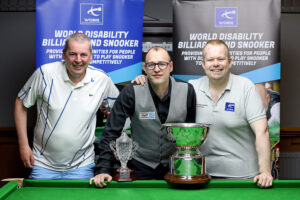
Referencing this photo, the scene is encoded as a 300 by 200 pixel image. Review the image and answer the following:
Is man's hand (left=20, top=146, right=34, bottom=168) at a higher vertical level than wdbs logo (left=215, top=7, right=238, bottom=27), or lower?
lower

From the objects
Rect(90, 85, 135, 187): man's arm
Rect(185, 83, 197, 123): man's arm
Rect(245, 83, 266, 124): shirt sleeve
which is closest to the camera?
Rect(90, 85, 135, 187): man's arm

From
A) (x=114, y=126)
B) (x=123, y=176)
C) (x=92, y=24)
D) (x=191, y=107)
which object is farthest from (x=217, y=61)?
(x=92, y=24)

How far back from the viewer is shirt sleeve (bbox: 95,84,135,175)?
2378mm

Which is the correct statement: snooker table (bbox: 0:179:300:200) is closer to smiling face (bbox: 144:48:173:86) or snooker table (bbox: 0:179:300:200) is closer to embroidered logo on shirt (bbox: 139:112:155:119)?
embroidered logo on shirt (bbox: 139:112:155:119)

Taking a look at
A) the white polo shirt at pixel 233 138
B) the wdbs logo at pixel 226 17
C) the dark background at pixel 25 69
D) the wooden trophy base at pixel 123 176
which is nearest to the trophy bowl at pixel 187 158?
the wooden trophy base at pixel 123 176

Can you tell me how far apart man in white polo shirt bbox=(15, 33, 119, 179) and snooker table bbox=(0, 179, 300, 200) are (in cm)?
84

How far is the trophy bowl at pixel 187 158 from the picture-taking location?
204 cm

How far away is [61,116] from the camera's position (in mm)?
2908

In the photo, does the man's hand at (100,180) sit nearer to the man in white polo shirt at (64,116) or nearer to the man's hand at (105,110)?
the man in white polo shirt at (64,116)

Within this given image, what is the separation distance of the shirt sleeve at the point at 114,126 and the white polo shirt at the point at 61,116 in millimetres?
319

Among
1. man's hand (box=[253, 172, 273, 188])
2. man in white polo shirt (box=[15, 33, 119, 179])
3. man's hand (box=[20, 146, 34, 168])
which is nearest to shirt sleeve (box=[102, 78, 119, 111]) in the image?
man in white polo shirt (box=[15, 33, 119, 179])

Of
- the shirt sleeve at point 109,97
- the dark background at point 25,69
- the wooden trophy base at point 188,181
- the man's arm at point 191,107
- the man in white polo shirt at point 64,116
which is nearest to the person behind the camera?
the wooden trophy base at point 188,181

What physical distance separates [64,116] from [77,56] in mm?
476

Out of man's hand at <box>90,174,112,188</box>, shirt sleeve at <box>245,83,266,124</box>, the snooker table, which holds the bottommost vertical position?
the snooker table
